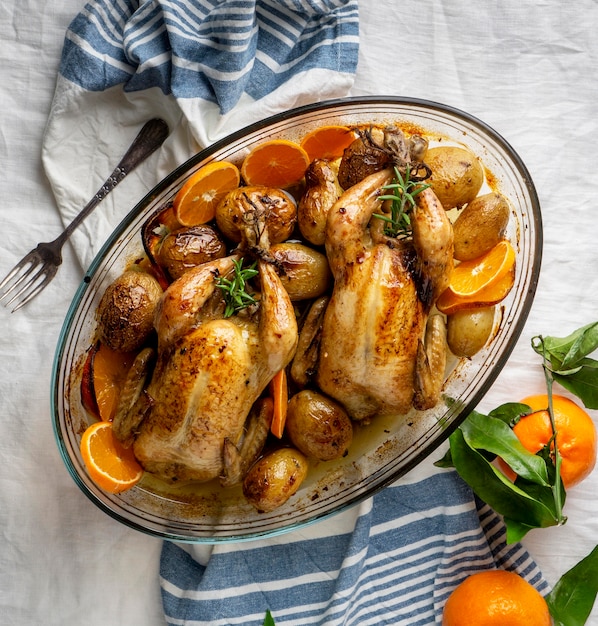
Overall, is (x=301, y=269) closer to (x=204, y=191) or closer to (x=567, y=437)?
(x=204, y=191)

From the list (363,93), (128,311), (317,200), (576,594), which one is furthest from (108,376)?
Result: (576,594)

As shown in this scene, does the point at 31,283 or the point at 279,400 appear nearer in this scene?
the point at 279,400

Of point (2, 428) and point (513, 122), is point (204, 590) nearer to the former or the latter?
point (2, 428)

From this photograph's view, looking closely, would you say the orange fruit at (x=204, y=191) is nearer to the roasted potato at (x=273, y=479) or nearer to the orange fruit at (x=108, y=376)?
the orange fruit at (x=108, y=376)

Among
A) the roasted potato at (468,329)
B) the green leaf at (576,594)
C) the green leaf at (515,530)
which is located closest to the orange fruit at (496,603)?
the green leaf at (576,594)

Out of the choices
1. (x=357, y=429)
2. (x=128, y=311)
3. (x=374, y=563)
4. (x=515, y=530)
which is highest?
(x=128, y=311)

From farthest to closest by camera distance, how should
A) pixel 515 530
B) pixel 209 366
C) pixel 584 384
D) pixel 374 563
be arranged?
pixel 374 563 → pixel 584 384 → pixel 515 530 → pixel 209 366

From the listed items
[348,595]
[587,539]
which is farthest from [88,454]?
[587,539]
